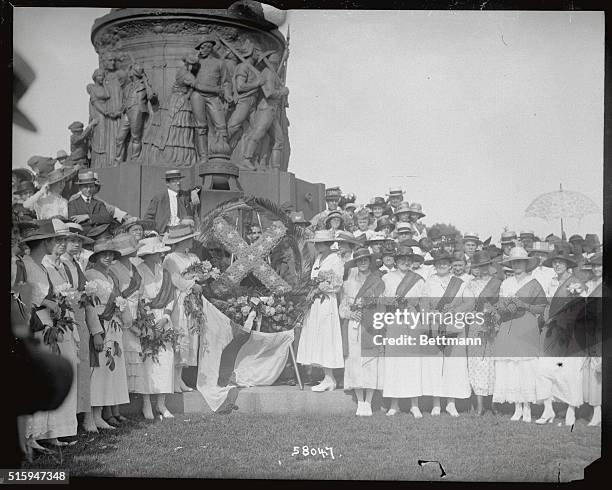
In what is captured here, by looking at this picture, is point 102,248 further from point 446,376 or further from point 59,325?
point 446,376

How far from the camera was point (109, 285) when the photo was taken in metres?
9.35

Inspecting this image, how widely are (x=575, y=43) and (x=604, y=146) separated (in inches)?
40.2

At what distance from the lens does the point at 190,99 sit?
32.3 feet

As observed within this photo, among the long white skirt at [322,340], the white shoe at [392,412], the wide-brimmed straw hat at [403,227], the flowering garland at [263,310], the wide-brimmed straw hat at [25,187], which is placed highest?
the wide-brimmed straw hat at [25,187]

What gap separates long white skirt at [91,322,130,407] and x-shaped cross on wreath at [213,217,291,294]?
3.55 feet

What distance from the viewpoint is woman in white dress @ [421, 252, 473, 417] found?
9430 mm

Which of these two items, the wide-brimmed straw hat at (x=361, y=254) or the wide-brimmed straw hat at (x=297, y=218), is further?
the wide-brimmed straw hat at (x=297, y=218)

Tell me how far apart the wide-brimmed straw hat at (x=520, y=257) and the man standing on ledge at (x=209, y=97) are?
2.94 m

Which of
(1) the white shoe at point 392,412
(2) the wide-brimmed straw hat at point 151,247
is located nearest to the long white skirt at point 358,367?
(1) the white shoe at point 392,412

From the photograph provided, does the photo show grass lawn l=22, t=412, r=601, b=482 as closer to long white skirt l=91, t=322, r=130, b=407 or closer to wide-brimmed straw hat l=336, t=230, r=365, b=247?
long white skirt l=91, t=322, r=130, b=407

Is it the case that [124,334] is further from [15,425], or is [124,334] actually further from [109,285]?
[15,425]

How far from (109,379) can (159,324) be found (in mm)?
686

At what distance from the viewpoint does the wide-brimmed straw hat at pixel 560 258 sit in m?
9.52

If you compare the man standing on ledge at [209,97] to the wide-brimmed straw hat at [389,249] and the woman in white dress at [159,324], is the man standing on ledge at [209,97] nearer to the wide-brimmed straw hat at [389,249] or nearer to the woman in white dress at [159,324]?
the woman in white dress at [159,324]
